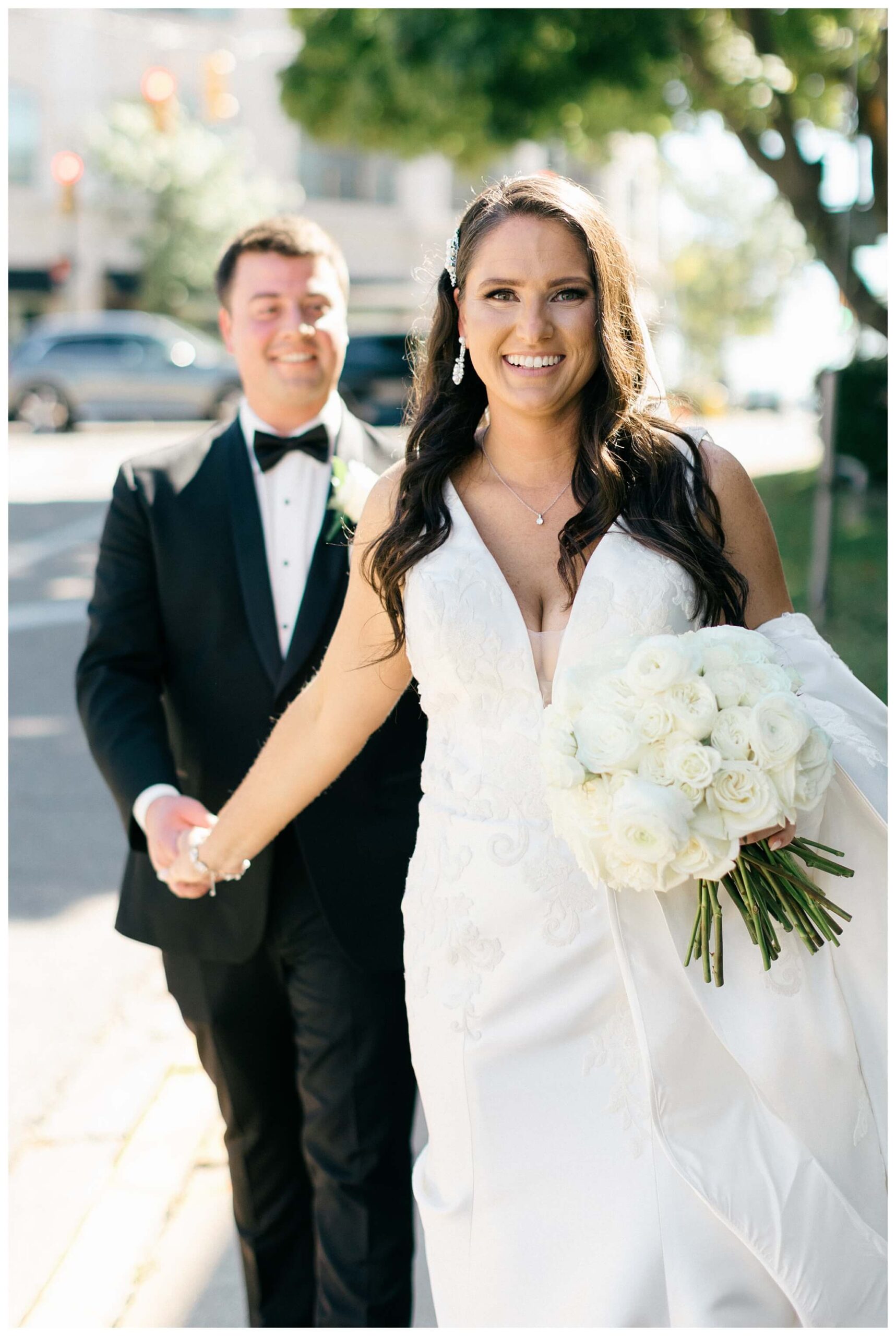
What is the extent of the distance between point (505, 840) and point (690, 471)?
741 millimetres

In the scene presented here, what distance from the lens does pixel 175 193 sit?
3931 centimetres

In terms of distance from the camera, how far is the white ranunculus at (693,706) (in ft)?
7.11

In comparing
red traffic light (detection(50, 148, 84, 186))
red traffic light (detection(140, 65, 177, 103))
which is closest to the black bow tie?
red traffic light (detection(140, 65, 177, 103))

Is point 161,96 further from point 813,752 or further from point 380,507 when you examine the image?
point 813,752

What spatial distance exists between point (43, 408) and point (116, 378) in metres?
1.53

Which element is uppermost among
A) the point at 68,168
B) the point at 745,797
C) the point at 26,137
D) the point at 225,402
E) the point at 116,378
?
the point at 26,137

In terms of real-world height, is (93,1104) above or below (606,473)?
below

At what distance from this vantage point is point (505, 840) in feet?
8.28

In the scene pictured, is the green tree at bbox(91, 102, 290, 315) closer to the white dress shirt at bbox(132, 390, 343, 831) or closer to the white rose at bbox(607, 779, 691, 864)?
the white dress shirt at bbox(132, 390, 343, 831)

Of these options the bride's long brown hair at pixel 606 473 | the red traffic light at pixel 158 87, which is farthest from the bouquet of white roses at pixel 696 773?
the red traffic light at pixel 158 87

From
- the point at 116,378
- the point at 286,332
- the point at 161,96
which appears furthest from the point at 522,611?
the point at 116,378

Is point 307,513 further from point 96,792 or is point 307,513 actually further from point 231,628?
point 96,792

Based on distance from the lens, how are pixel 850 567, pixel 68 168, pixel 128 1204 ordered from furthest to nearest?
pixel 68 168 < pixel 850 567 < pixel 128 1204

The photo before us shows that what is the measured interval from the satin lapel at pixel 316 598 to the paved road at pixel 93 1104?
1.61 meters
